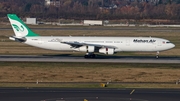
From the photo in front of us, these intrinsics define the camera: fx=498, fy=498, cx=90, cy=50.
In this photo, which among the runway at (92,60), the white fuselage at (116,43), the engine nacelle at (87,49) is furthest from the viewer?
the white fuselage at (116,43)

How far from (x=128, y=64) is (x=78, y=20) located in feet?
432

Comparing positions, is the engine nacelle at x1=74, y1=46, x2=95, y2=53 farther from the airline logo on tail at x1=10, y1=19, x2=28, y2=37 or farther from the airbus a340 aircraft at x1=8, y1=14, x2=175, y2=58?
the airline logo on tail at x1=10, y1=19, x2=28, y2=37

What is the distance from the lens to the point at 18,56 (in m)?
75.2

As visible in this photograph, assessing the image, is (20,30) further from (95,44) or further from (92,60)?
(92,60)
